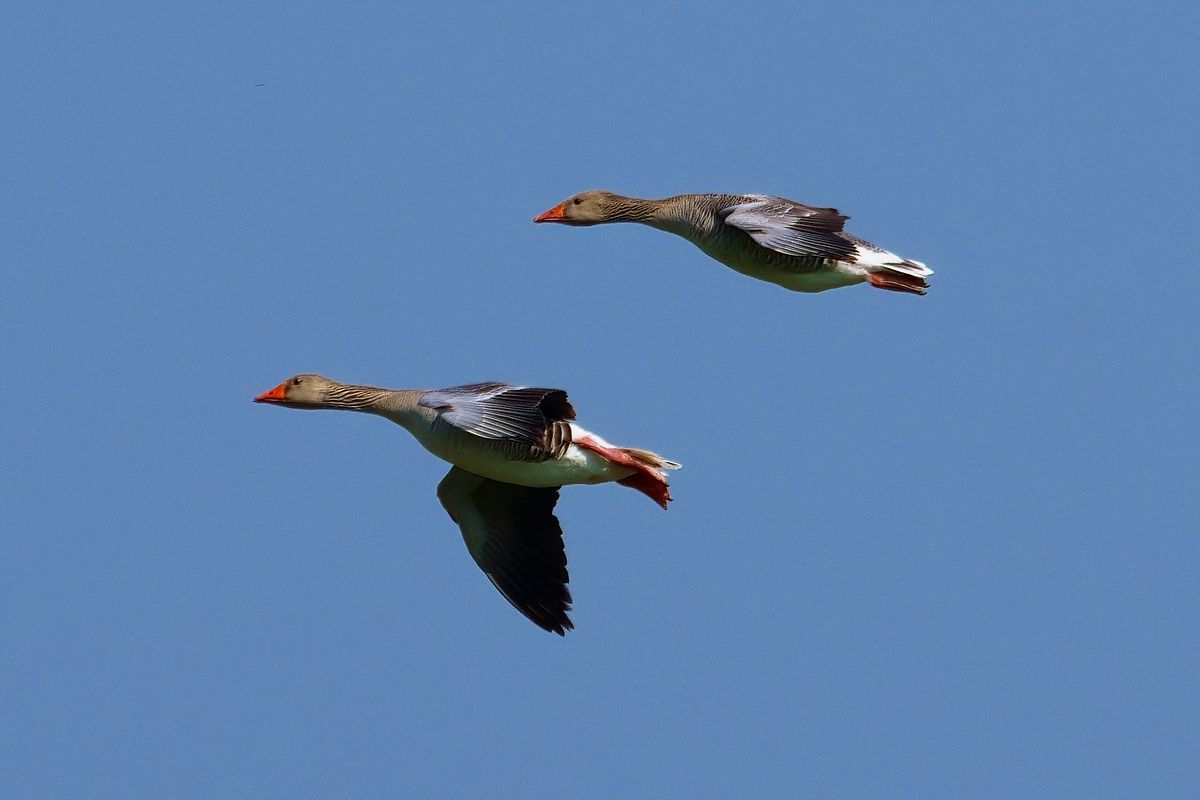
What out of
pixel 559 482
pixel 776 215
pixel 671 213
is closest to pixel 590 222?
pixel 671 213

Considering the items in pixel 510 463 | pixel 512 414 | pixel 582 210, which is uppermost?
pixel 582 210

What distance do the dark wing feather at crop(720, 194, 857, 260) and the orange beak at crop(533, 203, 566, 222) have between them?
6.57 ft

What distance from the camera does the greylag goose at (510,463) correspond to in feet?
47.9

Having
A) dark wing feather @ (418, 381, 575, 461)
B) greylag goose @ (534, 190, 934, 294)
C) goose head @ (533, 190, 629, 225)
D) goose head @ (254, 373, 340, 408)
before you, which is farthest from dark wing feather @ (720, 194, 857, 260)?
goose head @ (254, 373, 340, 408)

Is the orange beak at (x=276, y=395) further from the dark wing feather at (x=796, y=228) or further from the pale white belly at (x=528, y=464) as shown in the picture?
the dark wing feather at (x=796, y=228)

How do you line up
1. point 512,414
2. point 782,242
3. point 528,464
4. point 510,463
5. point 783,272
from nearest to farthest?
point 512,414 < point 510,463 < point 528,464 < point 782,242 < point 783,272

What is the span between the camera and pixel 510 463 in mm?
14898

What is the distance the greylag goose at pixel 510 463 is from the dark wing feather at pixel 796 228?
189cm

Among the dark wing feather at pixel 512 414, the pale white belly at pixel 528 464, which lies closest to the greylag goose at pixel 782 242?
the pale white belly at pixel 528 464

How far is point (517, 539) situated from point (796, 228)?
10.5 feet

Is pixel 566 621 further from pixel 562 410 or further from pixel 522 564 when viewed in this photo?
pixel 562 410

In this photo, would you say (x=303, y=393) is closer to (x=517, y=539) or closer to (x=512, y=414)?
(x=517, y=539)

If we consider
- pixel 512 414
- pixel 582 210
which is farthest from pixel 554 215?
pixel 512 414

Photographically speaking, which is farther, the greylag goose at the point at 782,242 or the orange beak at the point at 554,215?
the orange beak at the point at 554,215
